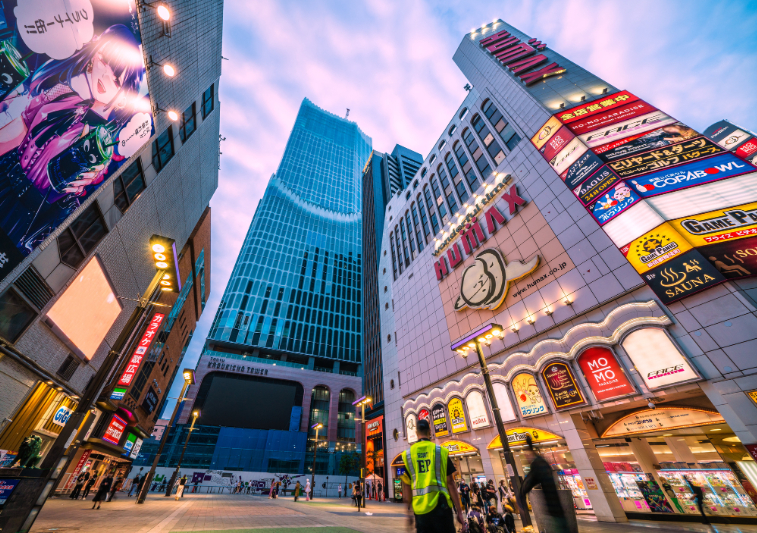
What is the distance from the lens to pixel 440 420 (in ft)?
73.1

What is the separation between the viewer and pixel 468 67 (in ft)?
109

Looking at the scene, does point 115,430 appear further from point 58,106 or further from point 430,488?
point 430,488

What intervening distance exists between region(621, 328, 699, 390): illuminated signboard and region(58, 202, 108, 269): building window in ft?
78.6

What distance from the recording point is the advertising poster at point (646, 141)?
16219 millimetres

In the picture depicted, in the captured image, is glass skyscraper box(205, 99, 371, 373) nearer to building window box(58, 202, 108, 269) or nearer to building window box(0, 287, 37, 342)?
building window box(58, 202, 108, 269)

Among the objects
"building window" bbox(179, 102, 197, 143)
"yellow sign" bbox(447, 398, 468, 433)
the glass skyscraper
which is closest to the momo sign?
"yellow sign" bbox(447, 398, 468, 433)

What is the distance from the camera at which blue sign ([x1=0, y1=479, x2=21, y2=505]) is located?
19.5 feet

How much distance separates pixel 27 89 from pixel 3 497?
983 centimetres

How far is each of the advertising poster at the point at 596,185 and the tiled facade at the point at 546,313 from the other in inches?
24.6

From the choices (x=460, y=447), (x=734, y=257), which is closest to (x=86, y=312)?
(x=460, y=447)

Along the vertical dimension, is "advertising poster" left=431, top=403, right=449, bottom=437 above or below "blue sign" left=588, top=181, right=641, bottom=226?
below

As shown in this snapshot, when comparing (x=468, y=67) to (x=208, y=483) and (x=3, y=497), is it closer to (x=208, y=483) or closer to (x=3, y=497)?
(x=3, y=497)

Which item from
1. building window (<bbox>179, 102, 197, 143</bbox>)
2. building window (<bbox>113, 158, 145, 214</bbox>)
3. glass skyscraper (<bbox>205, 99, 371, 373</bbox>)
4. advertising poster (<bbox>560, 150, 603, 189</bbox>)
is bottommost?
building window (<bbox>113, 158, 145, 214</bbox>)

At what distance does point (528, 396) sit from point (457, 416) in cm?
633
